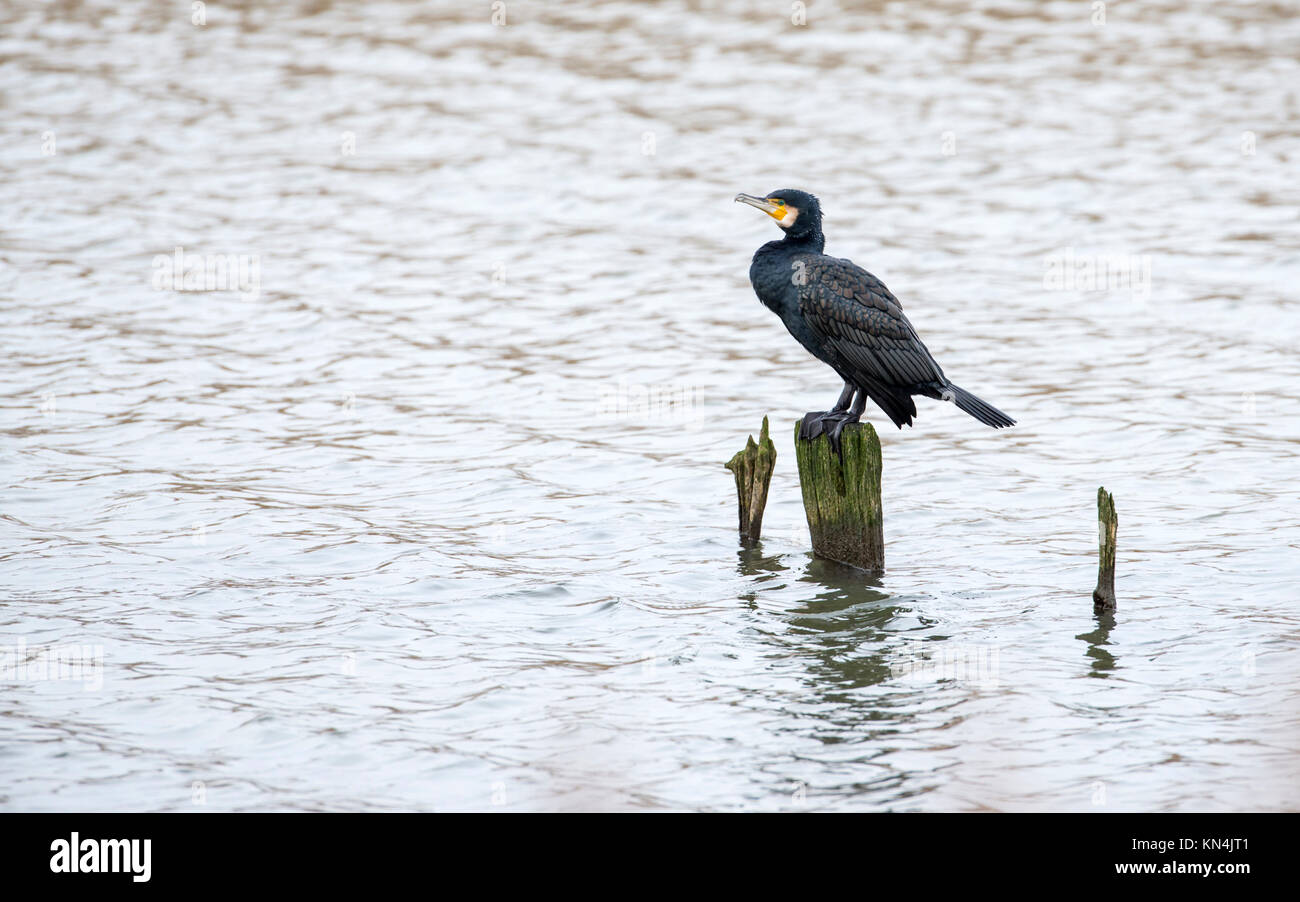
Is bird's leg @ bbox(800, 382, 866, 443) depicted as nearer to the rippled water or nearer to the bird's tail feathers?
the bird's tail feathers

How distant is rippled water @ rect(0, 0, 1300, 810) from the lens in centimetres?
742

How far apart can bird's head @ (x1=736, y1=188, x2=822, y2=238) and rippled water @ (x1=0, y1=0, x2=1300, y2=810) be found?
2.08m

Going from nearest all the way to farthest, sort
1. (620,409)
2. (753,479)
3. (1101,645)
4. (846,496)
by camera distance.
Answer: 1. (1101,645)
2. (846,496)
3. (753,479)
4. (620,409)

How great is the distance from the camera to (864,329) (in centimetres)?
898

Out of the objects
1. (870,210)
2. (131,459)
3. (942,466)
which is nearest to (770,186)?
(870,210)

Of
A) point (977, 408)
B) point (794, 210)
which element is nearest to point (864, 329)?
point (977, 408)

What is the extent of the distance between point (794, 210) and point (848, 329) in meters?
0.86

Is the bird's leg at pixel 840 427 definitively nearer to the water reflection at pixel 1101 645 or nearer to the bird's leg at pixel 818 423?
the bird's leg at pixel 818 423

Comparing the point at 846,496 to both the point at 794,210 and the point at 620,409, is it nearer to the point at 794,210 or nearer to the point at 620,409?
the point at 794,210

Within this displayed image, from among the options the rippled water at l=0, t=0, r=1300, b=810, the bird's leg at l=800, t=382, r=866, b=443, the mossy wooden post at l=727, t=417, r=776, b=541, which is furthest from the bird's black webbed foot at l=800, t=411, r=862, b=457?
the rippled water at l=0, t=0, r=1300, b=810

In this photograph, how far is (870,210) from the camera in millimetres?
18641

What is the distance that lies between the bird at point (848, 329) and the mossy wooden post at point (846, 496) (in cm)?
10
